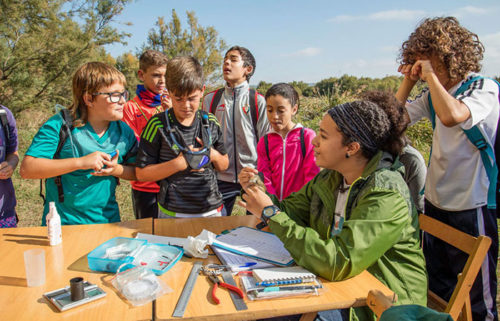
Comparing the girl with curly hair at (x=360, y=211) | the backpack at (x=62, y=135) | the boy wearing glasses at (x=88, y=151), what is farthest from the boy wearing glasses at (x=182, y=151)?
the girl with curly hair at (x=360, y=211)

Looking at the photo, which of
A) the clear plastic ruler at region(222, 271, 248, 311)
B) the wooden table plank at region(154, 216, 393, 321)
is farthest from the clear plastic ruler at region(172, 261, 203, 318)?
the clear plastic ruler at region(222, 271, 248, 311)

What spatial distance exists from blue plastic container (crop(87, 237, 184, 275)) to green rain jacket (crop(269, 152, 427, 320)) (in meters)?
0.53

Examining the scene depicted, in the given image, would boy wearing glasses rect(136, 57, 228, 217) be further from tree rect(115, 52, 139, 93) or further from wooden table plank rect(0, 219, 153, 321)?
tree rect(115, 52, 139, 93)

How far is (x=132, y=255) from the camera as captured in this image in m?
1.72

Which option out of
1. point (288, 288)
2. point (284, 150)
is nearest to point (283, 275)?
point (288, 288)

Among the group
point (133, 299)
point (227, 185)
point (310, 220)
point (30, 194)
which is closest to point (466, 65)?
point (310, 220)

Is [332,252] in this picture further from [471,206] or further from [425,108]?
[425,108]

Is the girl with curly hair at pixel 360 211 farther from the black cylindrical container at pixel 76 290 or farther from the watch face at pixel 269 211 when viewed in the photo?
the black cylindrical container at pixel 76 290

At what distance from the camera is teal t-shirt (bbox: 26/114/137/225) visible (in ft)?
Answer: 7.30

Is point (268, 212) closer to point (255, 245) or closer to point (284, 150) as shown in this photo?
point (255, 245)

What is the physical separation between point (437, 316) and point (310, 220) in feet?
3.78

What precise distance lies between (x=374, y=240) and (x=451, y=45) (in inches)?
59.3

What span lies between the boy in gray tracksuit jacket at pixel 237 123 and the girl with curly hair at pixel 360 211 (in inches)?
54.7

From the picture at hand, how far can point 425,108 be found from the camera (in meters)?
2.75
